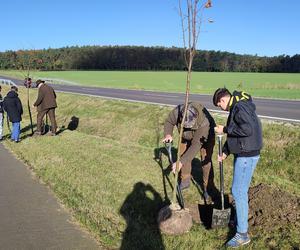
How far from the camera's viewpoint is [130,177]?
28.5ft

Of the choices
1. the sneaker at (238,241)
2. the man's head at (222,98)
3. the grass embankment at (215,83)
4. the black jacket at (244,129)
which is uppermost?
the man's head at (222,98)

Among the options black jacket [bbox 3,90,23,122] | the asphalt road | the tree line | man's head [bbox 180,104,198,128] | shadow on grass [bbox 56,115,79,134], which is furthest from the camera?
the tree line

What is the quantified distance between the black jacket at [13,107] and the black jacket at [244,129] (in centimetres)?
1037

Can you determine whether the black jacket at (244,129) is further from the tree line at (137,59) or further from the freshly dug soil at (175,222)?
the tree line at (137,59)

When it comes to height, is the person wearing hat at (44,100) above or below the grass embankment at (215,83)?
above

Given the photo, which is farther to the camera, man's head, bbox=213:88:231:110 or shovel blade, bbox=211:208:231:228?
shovel blade, bbox=211:208:231:228

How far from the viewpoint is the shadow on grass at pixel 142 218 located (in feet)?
18.5

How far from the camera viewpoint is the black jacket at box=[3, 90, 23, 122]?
14.1 m

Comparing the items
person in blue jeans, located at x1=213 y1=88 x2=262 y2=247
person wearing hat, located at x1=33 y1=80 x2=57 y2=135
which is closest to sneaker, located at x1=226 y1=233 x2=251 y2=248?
person in blue jeans, located at x1=213 y1=88 x2=262 y2=247

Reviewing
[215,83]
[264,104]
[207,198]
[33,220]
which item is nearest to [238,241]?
[207,198]

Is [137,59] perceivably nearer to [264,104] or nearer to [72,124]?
[264,104]

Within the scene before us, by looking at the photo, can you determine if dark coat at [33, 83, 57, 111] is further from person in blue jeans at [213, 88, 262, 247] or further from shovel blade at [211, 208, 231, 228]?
person in blue jeans at [213, 88, 262, 247]

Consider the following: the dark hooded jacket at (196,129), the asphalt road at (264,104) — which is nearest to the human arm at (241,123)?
the dark hooded jacket at (196,129)

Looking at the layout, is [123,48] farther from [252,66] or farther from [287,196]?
[287,196]
